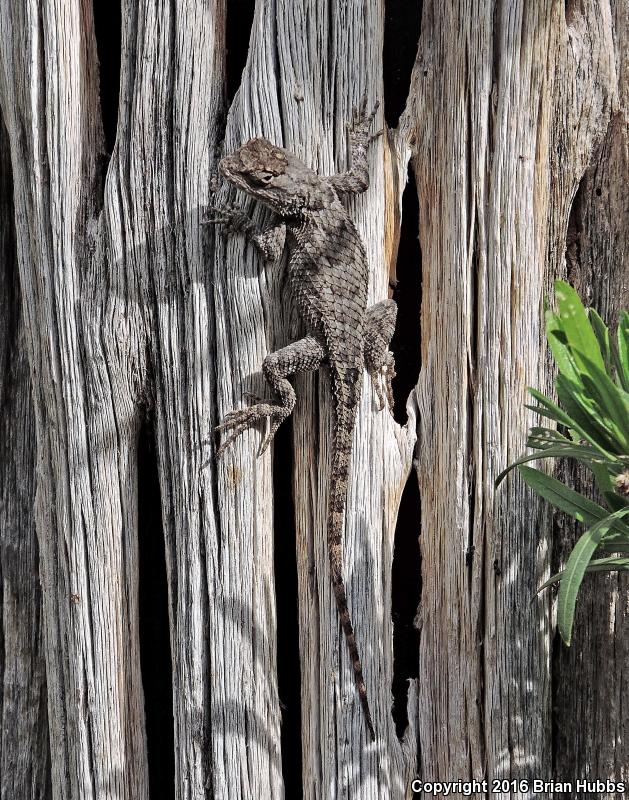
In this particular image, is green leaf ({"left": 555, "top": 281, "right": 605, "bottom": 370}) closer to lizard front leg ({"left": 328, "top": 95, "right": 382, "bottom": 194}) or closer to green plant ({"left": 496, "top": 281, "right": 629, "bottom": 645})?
green plant ({"left": 496, "top": 281, "right": 629, "bottom": 645})

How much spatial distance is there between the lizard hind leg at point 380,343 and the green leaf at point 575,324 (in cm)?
81

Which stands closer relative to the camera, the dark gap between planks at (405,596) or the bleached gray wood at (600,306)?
the bleached gray wood at (600,306)

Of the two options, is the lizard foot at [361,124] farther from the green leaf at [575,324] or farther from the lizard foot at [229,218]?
the green leaf at [575,324]

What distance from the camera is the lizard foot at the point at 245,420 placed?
265cm

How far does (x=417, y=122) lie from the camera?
2789mm

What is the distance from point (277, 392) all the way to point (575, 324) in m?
1.06

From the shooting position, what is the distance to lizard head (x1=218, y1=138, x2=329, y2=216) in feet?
8.45

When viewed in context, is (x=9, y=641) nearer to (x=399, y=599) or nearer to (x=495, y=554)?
(x=399, y=599)

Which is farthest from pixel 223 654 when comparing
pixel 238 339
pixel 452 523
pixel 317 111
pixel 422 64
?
pixel 422 64

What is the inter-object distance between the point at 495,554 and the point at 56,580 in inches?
66.3

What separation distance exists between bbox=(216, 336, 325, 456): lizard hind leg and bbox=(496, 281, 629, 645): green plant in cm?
84

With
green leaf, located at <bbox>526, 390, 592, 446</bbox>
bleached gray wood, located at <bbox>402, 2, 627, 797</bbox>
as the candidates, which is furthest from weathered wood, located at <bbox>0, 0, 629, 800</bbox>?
green leaf, located at <bbox>526, 390, 592, 446</bbox>

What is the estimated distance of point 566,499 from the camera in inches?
92.7

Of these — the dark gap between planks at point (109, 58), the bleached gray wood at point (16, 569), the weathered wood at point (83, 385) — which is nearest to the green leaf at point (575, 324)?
the weathered wood at point (83, 385)
